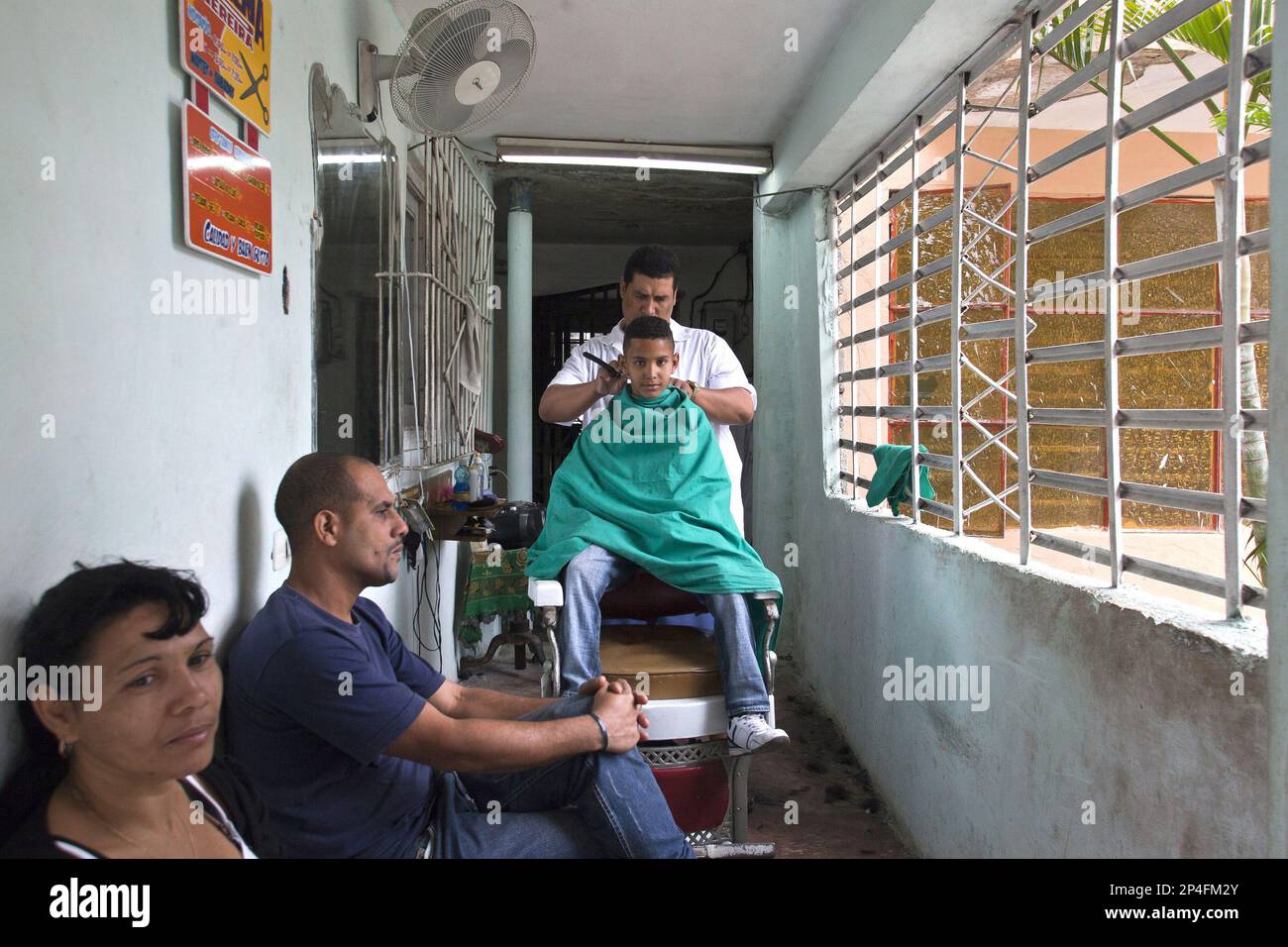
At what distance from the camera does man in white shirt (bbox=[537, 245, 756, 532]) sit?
9.55 ft

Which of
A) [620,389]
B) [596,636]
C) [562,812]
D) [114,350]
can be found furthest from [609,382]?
[114,350]

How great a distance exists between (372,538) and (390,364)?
1.47 meters

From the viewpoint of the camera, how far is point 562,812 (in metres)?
1.82

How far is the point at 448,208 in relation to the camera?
4137 millimetres

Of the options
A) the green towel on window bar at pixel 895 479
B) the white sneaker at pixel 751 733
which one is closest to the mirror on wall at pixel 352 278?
the white sneaker at pixel 751 733

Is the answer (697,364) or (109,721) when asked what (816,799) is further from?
(109,721)

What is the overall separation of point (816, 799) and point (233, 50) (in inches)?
112

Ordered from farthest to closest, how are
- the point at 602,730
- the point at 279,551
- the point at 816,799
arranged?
the point at 816,799, the point at 279,551, the point at 602,730

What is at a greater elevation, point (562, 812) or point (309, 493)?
point (309, 493)

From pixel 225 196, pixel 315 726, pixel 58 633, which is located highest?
pixel 225 196

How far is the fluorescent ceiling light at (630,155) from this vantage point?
15.9ft

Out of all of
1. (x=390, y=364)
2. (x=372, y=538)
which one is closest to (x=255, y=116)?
(x=372, y=538)

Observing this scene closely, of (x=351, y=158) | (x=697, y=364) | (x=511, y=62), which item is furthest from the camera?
(x=697, y=364)

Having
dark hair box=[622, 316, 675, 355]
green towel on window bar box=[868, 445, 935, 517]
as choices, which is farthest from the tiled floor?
dark hair box=[622, 316, 675, 355]
